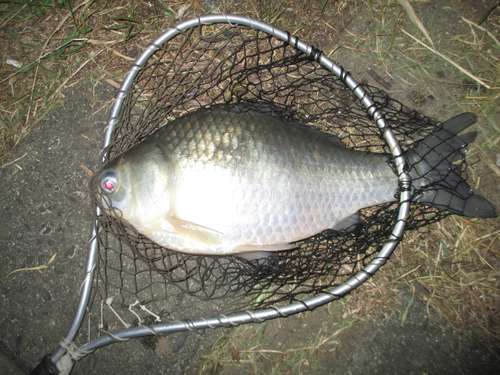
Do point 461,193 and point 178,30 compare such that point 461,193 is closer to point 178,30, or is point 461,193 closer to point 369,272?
point 369,272

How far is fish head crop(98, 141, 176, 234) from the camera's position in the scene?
1650 millimetres

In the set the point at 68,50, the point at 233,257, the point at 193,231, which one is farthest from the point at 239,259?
the point at 68,50

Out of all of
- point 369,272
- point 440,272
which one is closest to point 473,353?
point 440,272

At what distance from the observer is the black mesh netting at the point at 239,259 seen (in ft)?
6.32

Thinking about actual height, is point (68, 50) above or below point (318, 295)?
above

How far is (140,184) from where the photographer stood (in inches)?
66.1

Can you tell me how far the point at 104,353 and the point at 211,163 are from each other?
1.66m

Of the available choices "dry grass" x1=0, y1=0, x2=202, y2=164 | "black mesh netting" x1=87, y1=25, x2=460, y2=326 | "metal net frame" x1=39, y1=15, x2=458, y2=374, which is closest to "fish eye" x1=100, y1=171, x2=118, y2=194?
"metal net frame" x1=39, y1=15, x2=458, y2=374

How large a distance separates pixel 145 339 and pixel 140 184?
1.21 metres

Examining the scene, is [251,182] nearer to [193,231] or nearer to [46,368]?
[193,231]

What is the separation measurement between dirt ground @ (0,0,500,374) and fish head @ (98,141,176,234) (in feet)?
2.27

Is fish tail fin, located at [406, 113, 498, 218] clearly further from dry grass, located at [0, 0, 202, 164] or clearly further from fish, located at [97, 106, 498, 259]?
dry grass, located at [0, 0, 202, 164]

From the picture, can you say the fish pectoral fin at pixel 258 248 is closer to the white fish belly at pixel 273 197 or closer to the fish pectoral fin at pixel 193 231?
the white fish belly at pixel 273 197

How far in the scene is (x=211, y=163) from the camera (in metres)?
1.62
